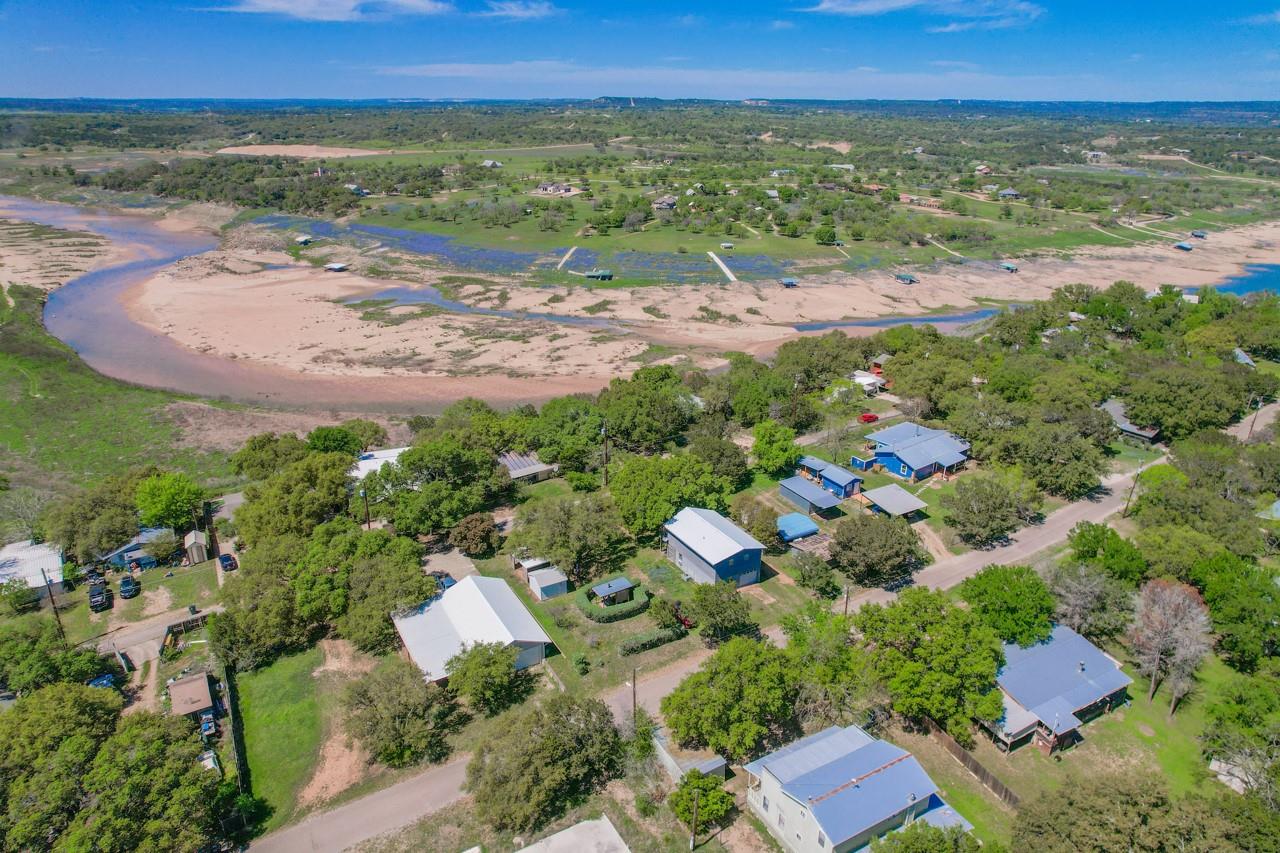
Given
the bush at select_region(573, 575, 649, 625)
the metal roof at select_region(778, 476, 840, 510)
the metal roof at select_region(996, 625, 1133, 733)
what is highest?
the metal roof at select_region(778, 476, 840, 510)

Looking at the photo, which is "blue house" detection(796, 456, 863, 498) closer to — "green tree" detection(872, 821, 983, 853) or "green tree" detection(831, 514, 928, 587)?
"green tree" detection(831, 514, 928, 587)

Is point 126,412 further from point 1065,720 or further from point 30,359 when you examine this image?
point 1065,720

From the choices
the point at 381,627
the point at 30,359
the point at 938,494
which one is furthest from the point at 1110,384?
the point at 30,359

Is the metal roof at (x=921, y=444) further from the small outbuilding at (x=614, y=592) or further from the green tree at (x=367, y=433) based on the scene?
the green tree at (x=367, y=433)

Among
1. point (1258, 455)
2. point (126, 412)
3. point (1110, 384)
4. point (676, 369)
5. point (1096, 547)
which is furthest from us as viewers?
point (676, 369)

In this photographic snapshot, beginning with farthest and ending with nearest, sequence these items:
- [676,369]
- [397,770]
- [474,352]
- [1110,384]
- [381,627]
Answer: [474,352]
[676,369]
[1110,384]
[381,627]
[397,770]

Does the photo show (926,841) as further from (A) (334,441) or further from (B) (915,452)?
(A) (334,441)

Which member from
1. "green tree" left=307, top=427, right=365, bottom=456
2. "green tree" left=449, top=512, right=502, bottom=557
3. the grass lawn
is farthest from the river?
the grass lawn
